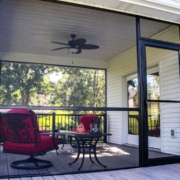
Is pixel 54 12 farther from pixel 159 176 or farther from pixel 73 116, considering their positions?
pixel 73 116

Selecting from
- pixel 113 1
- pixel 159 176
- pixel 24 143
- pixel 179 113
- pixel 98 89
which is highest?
pixel 113 1

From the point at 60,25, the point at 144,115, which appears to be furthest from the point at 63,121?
the point at 144,115

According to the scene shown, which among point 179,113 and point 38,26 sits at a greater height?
point 38,26

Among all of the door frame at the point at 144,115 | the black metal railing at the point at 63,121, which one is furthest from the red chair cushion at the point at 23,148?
the black metal railing at the point at 63,121

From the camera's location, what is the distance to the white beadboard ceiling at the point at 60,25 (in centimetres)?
390

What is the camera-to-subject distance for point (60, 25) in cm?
466

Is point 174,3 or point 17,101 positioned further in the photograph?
point 17,101

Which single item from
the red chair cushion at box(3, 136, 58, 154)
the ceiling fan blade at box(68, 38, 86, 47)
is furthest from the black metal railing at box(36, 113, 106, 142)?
the red chair cushion at box(3, 136, 58, 154)

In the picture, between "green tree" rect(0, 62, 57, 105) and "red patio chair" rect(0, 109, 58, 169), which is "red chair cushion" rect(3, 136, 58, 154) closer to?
"red patio chair" rect(0, 109, 58, 169)

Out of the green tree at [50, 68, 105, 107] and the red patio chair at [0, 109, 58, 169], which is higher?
the green tree at [50, 68, 105, 107]

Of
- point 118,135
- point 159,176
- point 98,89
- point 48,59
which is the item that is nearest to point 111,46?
point 48,59

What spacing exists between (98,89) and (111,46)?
3406mm

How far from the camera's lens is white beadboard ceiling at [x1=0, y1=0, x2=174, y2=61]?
390 centimetres

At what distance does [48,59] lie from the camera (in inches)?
279
